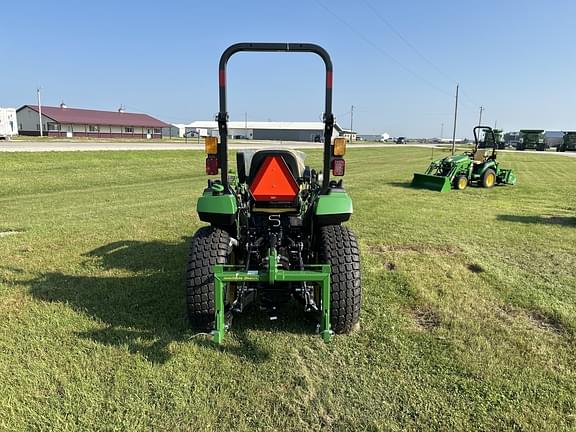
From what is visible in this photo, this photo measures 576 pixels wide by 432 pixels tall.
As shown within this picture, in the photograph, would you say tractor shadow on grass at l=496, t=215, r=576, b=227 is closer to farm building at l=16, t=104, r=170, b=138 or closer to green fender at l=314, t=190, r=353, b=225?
green fender at l=314, t=190, r=353, b=225

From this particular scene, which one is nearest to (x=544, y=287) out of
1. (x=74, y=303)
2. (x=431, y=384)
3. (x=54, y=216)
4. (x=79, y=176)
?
(x=431, y=384)

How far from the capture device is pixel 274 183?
358 cm

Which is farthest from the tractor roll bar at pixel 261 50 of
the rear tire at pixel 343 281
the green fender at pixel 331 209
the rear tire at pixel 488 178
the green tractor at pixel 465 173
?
the rear tire at pixel 488 178

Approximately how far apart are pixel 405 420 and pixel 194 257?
1915mm

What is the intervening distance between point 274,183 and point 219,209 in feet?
1.68

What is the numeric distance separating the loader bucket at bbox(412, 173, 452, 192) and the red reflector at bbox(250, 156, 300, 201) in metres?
10.1

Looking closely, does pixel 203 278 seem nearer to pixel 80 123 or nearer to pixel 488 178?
pixel 488 178

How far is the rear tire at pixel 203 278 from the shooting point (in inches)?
129

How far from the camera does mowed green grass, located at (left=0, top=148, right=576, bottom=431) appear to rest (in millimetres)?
2592

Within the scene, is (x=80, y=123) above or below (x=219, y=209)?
above

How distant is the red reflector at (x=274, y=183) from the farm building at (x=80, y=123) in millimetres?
58369

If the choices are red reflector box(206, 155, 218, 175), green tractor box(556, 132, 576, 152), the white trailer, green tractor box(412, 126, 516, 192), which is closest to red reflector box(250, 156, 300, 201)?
red reflector box(206, 155, 218, 175)

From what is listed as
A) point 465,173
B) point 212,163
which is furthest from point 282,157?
point 465,173

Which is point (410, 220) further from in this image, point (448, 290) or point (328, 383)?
point (328, 383)
